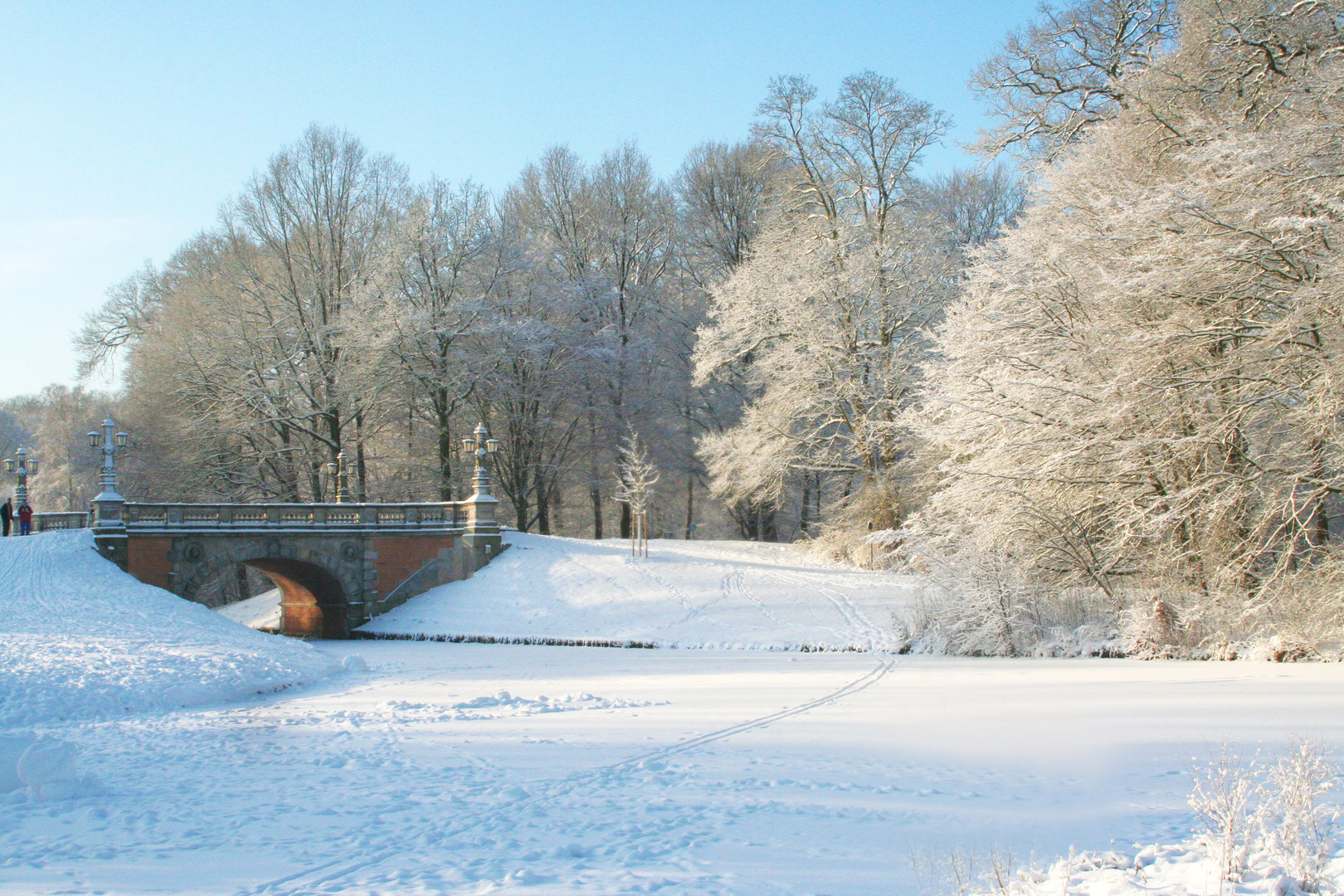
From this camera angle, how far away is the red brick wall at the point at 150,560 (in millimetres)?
21297

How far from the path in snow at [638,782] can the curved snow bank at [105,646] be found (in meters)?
0.84

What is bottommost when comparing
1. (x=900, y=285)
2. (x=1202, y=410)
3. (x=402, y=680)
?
(x=402, y=680)

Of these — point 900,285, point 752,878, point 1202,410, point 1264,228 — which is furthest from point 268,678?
point 900,285

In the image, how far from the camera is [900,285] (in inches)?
883

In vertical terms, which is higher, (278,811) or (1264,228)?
(1264,228)

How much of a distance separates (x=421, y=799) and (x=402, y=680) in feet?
23.4

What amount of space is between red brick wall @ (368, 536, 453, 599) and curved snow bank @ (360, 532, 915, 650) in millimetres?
816

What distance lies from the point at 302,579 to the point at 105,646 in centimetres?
1141

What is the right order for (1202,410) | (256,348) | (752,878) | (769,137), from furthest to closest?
(256,348), (769,137), (1202,410), (752,878)

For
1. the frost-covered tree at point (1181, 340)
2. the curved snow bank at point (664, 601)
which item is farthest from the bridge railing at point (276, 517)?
the frost-covered tree at point (1181, 340)

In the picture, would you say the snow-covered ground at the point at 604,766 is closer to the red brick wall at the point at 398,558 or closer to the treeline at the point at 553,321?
the red brick wall at the point at 398,558

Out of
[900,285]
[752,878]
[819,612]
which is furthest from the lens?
[900,285]

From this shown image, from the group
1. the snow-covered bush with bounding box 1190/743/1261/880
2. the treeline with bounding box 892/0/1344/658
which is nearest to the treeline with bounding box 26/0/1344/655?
the treeline with bounding box 892/0/1344/658

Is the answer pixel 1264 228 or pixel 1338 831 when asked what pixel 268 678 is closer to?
pixel 1338 831
